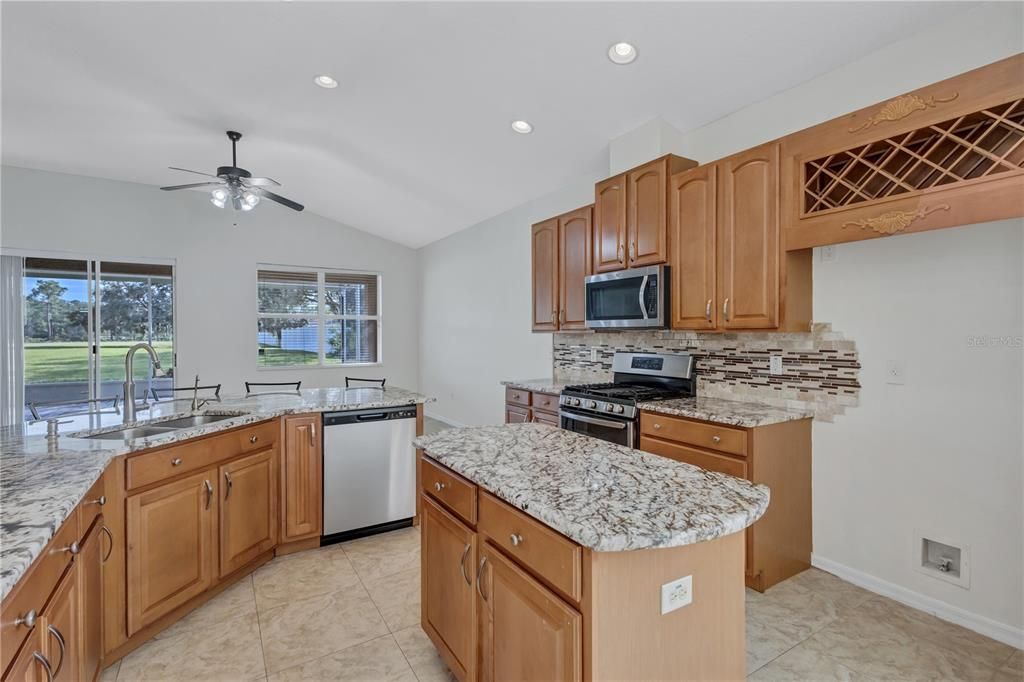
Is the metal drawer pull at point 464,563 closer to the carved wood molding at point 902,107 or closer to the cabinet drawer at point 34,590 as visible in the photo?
the cabinet drawer at point 34,590

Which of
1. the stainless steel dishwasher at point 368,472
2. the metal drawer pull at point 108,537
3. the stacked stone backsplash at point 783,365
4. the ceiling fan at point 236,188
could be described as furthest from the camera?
the ceiling fan at point 236,188

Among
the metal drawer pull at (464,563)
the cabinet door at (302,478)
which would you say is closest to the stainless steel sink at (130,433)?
the cabinet door at (302,478)

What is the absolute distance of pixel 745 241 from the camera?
8.74ft

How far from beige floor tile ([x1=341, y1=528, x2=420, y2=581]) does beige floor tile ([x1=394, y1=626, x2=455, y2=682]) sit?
1.88 feet

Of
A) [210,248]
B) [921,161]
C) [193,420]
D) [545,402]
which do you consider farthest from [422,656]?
[210,248]

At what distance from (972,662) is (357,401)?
310 centimetres

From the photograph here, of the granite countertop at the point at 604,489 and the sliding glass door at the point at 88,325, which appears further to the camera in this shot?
the sliding glass door at the point at 88,325

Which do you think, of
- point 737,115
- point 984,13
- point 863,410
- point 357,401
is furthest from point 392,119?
point 863,410

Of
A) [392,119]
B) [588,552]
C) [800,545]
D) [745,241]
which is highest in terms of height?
[392,119]

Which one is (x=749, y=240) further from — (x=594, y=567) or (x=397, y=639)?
(x=397, y=639)

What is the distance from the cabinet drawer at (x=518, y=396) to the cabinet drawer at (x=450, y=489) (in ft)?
6.87

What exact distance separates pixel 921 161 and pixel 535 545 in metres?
2.18

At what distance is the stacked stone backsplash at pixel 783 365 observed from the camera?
101 inches

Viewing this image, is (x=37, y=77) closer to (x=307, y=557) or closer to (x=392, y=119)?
(x=392, y=119)
